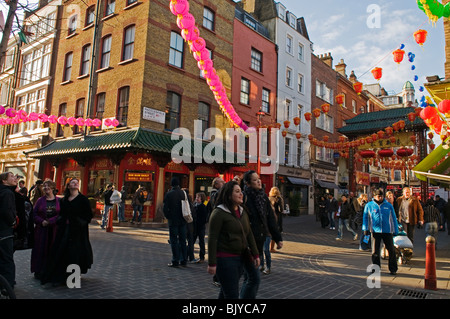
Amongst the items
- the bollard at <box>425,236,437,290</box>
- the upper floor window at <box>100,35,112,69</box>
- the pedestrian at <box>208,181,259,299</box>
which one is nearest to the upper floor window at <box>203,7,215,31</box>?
the upper floor window at <box>100,35,112,69</box>

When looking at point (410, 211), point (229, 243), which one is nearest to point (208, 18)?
point (410, 211)

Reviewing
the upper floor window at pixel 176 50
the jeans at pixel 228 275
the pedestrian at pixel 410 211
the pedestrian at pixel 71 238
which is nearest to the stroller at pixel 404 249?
the pedestrian at pixel 410 211

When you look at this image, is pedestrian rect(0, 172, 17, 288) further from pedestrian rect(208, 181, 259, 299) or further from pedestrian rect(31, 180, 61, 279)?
pedestrian rect(208, 181, 259, 299)

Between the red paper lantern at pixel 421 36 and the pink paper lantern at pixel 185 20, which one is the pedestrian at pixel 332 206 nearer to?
the red paper lantern at pixel 421 36

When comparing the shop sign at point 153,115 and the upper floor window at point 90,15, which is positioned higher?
the upper floor window at point 90,15

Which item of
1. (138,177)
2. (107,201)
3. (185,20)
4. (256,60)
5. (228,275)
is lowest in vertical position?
(228,275)

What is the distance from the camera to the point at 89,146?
615 inches

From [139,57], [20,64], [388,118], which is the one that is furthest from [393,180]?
[20,64]

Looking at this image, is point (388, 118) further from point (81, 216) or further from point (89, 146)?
point (81, 216)

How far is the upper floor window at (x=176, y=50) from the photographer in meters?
17.1

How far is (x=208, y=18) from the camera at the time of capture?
1933 cm

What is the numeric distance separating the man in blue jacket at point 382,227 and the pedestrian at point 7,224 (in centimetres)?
670

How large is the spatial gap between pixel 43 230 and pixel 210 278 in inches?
126

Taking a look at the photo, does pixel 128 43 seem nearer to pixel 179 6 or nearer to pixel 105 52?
pixel 105 52
